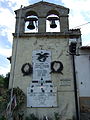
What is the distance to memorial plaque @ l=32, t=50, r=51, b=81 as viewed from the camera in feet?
25.0

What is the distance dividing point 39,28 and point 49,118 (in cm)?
410

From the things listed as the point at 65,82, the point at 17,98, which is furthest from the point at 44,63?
the point at 17,98

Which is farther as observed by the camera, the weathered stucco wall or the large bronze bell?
the large bronze bell

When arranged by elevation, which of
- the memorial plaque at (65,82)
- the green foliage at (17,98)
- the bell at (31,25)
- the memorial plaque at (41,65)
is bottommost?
the green foliage at (17,98)

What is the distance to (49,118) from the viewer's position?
697 cm

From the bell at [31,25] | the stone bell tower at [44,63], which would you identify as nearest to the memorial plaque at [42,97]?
the stone bell tower at [44,63]

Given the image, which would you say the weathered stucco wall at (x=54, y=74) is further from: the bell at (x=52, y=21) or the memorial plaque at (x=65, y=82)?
the bell at (x=52, y=21)

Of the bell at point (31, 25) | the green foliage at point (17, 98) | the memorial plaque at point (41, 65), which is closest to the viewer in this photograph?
the green foliage at point (17, 98)

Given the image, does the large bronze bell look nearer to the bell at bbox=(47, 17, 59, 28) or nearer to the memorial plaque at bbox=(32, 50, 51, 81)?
the bell at bbox=(47, 17, 59, 28)

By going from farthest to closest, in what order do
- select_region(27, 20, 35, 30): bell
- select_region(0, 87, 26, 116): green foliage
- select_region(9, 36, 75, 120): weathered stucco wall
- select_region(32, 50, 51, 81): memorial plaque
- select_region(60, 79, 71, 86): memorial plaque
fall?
select_region(27, 20, 35, 30): bell < select_region(32, 50, 51, 81): memorial plaque < select_region(60, 79, 71, 86): memorial plaque < select_region(9, 36, 75, 120): weathered stucco wall < select_region(0, 87, 26, 116): green foliage

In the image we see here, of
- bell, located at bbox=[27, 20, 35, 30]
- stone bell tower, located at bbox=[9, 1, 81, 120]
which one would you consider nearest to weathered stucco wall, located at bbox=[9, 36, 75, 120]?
stone bell tower, located at bbox=[9, 1, 81, 120]

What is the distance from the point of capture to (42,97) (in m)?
7.30

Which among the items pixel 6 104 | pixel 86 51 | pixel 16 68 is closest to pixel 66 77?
pixel 86 51

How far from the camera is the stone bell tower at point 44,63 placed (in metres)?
7.19
